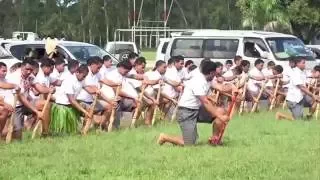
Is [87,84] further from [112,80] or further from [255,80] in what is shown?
[255,80]

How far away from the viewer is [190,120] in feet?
34.7

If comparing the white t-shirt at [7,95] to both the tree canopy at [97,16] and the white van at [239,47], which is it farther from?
the tree canopy at [97,16]

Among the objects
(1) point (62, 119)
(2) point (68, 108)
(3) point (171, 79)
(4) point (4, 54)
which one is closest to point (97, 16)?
(4) point (4, 54)

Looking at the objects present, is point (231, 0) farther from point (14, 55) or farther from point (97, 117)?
point (97, 117)

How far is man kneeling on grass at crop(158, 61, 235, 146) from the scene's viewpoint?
34.2ft

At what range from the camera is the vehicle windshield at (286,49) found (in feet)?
66.8

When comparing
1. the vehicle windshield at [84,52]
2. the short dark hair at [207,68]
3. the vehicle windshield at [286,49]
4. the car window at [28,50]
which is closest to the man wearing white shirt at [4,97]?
the short dark hair at [207,68]

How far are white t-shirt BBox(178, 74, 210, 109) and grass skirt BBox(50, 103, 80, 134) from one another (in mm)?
2262

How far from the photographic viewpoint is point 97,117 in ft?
42.0

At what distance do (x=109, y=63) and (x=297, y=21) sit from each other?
880 inches

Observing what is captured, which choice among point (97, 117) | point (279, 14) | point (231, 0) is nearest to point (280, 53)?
point (97, 117)

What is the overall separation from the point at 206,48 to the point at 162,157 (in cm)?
1227

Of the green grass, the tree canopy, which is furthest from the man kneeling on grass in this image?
the tree canopy

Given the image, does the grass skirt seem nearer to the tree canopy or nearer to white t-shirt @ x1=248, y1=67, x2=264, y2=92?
white t-shirt @ x1=248, y1=67, x2=264, y2=92
